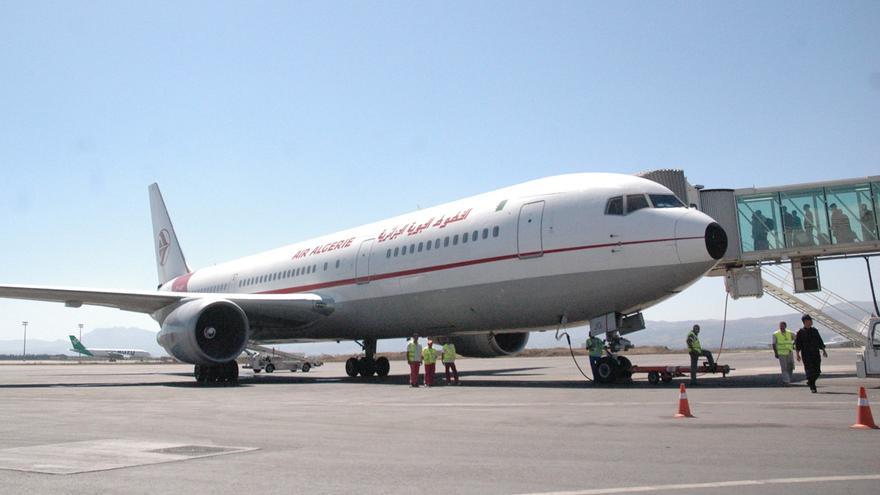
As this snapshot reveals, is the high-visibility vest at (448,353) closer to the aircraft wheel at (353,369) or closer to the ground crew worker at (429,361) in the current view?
the ground crew worker at (429,361)

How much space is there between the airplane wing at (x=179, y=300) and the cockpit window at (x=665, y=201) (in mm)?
10509

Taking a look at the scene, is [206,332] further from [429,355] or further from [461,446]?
[461,446]

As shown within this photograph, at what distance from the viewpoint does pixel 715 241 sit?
14.2 meters

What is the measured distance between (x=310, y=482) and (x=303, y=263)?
19.4 metres

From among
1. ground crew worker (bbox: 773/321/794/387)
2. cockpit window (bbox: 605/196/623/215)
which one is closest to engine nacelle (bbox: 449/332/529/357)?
cockpit window (bbox: 605/196/623/215)

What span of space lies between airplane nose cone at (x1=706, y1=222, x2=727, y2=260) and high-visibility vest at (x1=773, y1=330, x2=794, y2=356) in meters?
2.58

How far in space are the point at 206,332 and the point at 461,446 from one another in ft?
47.9

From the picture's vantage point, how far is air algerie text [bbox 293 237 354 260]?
22953 millimetres

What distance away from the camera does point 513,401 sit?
1257cm

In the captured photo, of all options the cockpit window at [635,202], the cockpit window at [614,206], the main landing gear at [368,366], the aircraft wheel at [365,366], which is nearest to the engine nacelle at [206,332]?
the main landing gear at [368,366]

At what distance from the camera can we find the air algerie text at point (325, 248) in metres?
23.0

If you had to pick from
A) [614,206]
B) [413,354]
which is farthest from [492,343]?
[614,206]

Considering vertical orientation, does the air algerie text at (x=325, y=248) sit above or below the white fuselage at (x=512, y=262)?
above

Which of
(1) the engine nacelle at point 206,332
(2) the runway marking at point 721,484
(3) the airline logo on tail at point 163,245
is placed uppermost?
(3) the airline logo on tail at point 163,245
